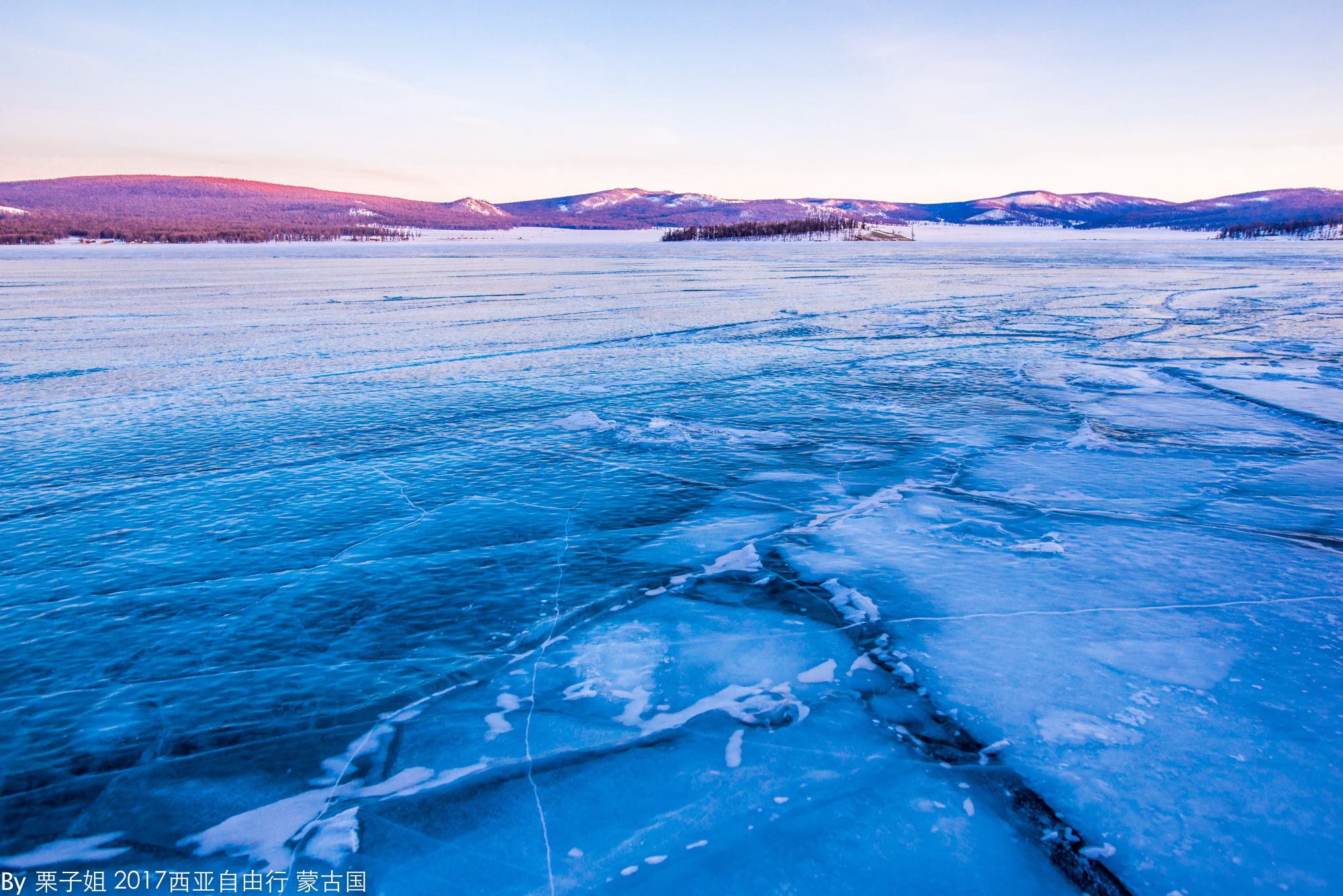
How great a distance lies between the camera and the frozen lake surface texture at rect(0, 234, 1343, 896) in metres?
2.37

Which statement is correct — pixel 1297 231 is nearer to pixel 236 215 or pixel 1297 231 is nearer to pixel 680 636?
pixel 680 636

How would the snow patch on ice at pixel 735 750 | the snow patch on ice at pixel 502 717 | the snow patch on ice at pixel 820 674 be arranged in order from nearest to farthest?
the snow patch on ice at pixel 735 750
the snow patch on ice at pixel 502 717
the snow patch on ice at pixel 820 674

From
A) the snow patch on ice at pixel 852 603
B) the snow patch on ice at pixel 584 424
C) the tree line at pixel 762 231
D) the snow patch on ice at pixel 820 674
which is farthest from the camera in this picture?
the tree line at pixel 762 231

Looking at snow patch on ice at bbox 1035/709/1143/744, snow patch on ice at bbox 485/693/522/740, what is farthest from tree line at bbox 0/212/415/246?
snow patch on ice at bbox 1035/709/1143/744

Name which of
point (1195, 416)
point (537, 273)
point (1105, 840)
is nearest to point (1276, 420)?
point (1195, 416)

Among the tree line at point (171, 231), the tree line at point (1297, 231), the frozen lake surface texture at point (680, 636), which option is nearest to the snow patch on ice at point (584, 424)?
the frozen lake surface texture at point (680, 636)

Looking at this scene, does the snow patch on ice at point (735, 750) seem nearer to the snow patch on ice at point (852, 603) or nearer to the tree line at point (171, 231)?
the snow patch on ice at point (852, 603)

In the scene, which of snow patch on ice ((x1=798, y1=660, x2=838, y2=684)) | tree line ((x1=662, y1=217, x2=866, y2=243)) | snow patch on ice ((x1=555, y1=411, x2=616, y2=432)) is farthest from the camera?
tree line ((x1=662, y1=217, x2=866, y2=243))

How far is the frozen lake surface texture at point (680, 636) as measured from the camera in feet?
7.77

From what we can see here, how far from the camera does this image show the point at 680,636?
11.8 ft

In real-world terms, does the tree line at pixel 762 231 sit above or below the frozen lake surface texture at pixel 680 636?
above

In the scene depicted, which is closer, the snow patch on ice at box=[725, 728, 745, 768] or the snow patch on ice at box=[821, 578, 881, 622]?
the snow patch on ice at box=[725, 728, 745, 768]

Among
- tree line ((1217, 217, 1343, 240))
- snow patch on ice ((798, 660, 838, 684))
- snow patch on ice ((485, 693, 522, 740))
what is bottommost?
snow patch on ice ((485, 693, 522, 740))

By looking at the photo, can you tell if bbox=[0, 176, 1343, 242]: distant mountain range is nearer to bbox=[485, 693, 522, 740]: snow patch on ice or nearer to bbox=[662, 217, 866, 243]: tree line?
bbox=[662, 217, 866, 243]: tree line
